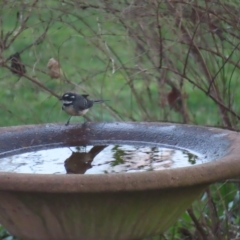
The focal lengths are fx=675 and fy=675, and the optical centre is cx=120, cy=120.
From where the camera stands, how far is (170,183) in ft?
8.41

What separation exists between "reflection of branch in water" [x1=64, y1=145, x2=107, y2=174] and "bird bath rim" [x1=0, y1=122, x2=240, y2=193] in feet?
0.57

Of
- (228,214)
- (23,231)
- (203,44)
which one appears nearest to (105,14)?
(203,44)

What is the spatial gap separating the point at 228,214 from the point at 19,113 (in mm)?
3252

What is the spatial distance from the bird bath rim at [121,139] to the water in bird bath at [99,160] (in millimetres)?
85

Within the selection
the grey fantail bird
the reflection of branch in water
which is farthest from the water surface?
the grey fantail bird

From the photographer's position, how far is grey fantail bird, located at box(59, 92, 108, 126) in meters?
4.46

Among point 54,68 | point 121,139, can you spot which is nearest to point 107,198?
point 121,139

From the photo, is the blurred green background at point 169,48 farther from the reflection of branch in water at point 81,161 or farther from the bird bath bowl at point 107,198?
the bird bath bowl at point 107,198

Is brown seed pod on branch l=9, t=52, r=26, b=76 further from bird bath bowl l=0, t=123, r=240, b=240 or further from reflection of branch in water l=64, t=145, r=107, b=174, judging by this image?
bird bath bowl l=0, t=123, r=240, b=240

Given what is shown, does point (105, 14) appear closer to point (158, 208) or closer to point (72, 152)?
point (72, 152)

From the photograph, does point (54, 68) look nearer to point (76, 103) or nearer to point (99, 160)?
point (76, 103)

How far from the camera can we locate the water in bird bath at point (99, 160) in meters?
3.15

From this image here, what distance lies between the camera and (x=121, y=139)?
3.65 m

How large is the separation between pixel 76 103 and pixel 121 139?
96 cm
